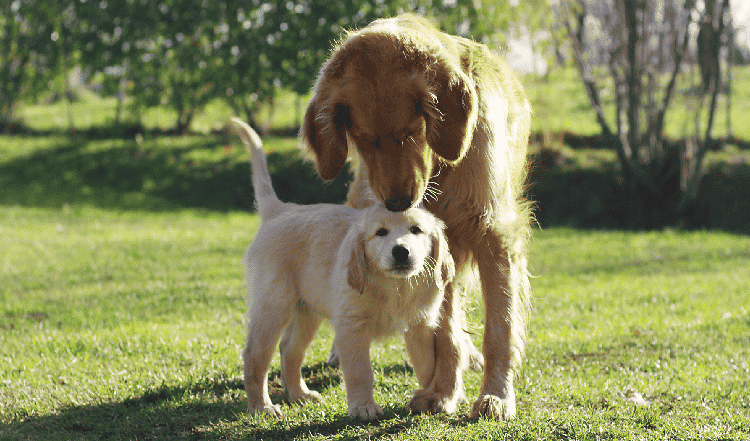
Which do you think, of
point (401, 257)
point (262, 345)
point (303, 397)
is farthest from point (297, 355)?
point (401, 257)

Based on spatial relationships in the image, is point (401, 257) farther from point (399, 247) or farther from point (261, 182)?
point (261, 182)

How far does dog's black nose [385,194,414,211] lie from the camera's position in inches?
121

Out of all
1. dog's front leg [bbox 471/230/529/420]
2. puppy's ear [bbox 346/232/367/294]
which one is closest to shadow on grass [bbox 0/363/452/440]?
dog's front leg [bbox 471/230/529/420]

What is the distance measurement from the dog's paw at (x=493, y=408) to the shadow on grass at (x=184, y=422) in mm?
93

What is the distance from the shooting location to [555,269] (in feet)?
29.9

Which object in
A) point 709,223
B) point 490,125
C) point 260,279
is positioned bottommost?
point 709,223

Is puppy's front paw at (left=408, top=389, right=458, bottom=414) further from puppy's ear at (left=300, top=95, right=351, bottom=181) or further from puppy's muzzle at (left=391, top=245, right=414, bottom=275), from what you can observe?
puppy's ear at (left=300, top=95, right=351, bottom=181)

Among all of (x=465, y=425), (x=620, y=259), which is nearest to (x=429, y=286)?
(x=465, y=425)

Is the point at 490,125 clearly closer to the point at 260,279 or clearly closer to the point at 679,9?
the point at 260,279

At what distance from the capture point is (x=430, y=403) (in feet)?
11.6

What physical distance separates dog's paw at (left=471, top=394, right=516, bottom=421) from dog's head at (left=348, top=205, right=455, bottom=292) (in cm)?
66

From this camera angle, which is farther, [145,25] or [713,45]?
[145,25]

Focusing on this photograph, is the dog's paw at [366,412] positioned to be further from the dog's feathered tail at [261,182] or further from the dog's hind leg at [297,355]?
the dog's feathered tail at [261,182]

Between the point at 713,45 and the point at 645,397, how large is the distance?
10537 millimetres
